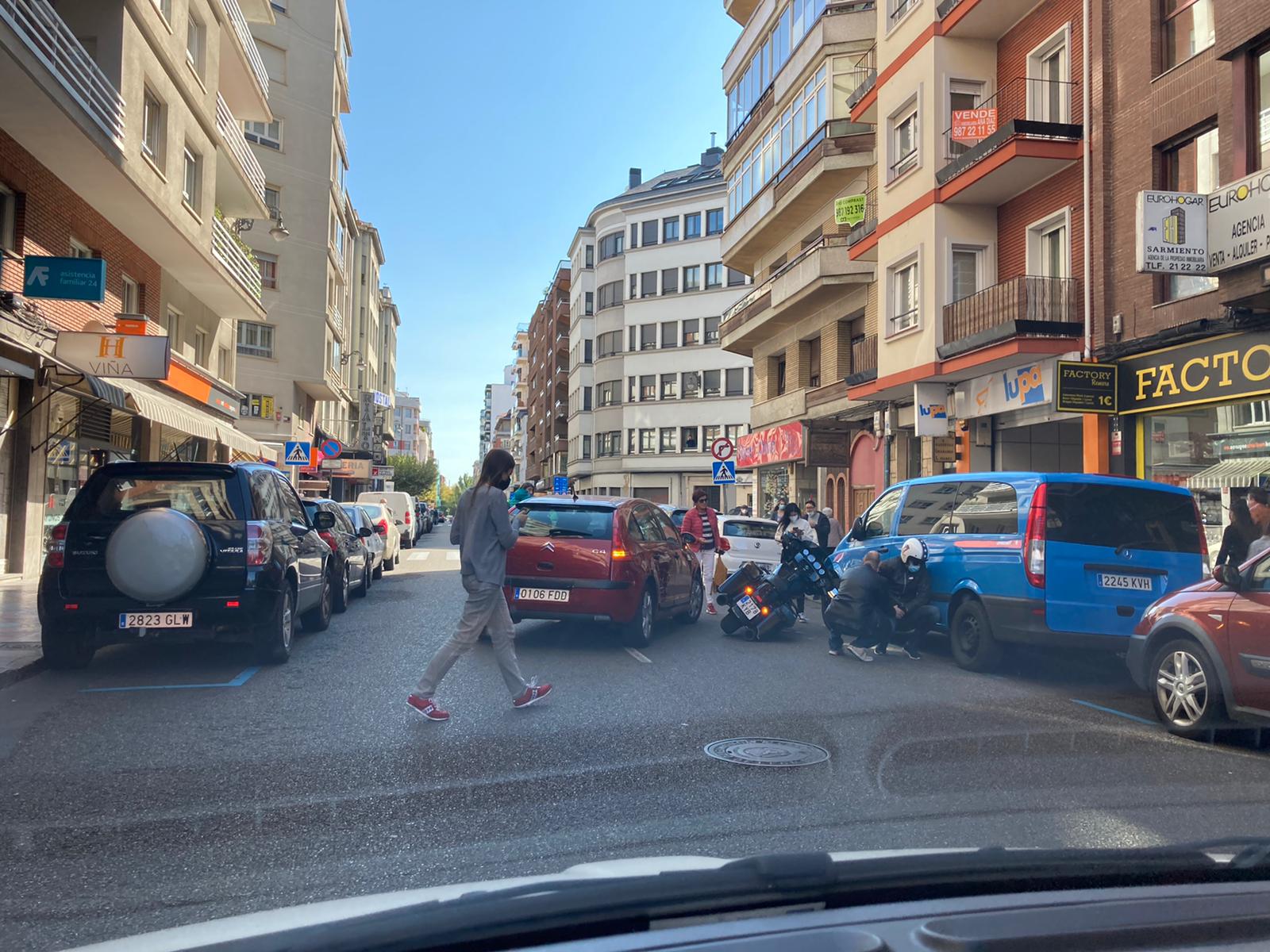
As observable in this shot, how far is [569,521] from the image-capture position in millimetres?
11102

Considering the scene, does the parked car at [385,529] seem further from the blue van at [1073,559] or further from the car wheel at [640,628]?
the blue van at [1073,559]

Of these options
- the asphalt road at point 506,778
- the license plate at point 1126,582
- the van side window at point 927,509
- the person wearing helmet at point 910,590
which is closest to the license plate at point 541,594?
the asphalt road at point 506,778

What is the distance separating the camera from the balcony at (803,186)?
24781 mm

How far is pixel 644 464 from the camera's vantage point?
56.7m

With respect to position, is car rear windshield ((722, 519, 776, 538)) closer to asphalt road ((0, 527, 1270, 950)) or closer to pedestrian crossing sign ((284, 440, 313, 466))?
asphalt road ((0, 527, 1270, 950))

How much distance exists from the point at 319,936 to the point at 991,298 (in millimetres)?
17674

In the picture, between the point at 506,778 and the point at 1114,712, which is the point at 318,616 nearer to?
the point at 506,778

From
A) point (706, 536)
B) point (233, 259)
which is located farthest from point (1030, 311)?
point (233, 259)

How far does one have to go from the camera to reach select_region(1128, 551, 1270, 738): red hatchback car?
6500mm

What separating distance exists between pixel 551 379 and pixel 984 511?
7338 centimetres

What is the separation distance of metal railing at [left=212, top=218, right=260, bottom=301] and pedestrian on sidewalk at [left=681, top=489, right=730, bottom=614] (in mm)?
12779

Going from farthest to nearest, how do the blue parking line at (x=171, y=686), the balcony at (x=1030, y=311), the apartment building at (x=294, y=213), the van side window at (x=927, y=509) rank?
the apartment building at (x=294, y=213) < the balcony at (x=1030, y=311) < the van side window at (x=927, y=509) < the blue parking line at (x=171, y=686)

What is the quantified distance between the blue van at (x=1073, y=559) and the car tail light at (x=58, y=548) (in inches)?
322

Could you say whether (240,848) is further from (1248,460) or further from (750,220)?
(750,220)
